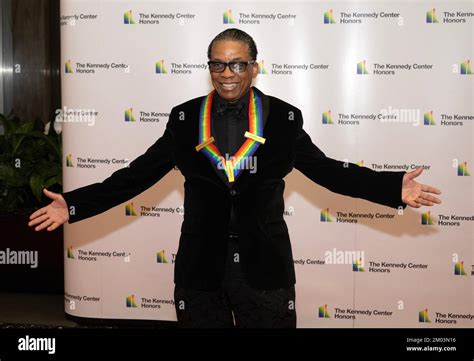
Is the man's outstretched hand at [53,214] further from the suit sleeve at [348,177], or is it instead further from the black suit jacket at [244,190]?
the suit sleeve at [348,177]

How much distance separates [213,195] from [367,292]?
2255 mm

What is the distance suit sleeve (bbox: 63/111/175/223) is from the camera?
2.47 meters

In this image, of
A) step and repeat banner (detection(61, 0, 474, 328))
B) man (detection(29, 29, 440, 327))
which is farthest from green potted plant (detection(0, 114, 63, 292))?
man (detection(29, 29, 440, 327))

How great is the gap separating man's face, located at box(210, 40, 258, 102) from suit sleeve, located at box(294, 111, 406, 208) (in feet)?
1.05

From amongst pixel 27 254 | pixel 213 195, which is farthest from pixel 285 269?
pixel 27 254

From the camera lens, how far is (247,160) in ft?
7.57

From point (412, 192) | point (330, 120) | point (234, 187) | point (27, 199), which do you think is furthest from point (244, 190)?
point (27, 199)

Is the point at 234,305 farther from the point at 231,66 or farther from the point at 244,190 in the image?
the point at 231,66

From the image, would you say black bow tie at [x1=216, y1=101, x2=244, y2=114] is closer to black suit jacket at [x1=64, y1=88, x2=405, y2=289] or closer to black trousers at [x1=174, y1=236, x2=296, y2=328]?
black suit jacket at [x1=64, y1=88, x2=405, y2=289]

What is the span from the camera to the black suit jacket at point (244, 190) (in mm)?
2303

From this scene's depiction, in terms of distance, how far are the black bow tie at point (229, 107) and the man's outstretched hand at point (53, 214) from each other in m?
0.71

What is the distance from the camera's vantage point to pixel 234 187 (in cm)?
231

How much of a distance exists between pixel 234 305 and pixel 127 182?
0.63 m

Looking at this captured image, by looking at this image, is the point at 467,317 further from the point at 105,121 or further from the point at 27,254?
the point at 27,254
